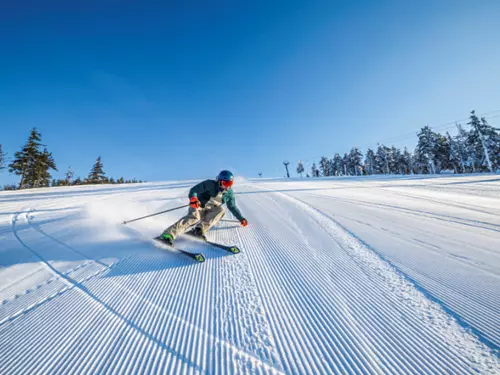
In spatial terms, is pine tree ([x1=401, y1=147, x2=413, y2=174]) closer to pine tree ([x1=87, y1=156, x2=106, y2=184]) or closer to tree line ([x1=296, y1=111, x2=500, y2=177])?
tree line ([x1=296, y1=111, x2=500, y2=177])

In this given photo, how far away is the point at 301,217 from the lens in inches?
193

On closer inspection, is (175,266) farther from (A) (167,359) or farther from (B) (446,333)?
(B) (446,333)

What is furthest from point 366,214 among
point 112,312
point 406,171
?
point 406,171

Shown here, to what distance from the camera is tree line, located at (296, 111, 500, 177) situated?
36.5 meters

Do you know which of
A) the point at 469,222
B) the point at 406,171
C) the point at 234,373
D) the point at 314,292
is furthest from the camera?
the point at 406,171

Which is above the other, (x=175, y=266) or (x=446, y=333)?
(x=175, y=266)

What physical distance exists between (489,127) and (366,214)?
174 ft

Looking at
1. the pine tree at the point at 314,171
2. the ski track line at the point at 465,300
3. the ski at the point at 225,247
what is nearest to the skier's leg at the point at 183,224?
the ski at the point at 225,247

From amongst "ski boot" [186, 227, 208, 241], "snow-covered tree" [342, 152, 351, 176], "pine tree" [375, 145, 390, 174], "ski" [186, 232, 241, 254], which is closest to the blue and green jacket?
"ski boot" [186, 227, 208, 241]

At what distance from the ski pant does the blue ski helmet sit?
0.49 meters

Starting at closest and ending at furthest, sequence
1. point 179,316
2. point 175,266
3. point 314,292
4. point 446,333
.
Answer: point 446,333 → point 179,316 → point 314,292 → point 175,266

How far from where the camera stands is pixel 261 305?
6.21ft

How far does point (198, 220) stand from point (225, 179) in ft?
3.31

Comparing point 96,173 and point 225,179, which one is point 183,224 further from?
point 96,173
